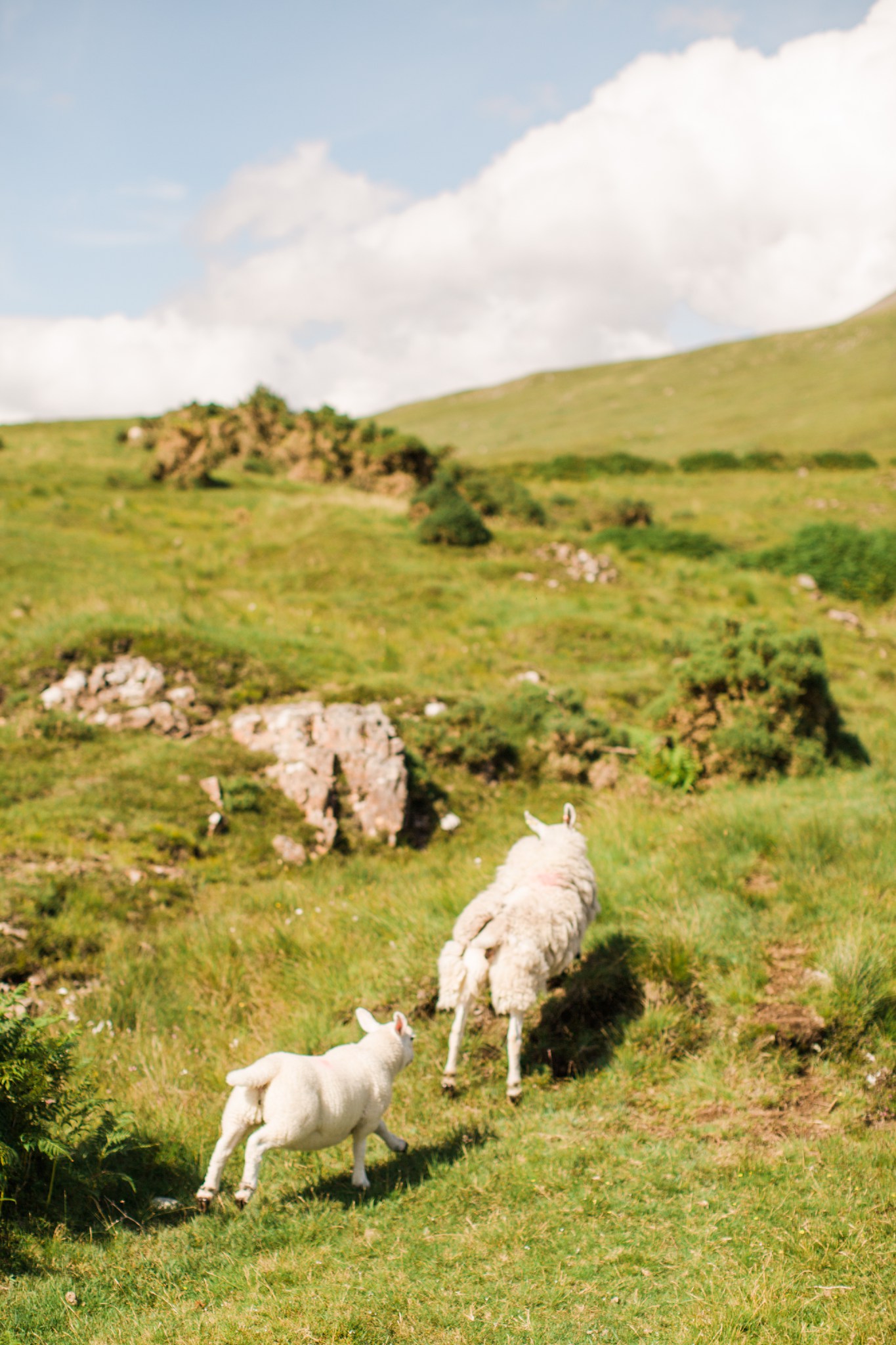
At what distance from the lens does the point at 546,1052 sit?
242 inches

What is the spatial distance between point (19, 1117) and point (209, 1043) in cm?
227

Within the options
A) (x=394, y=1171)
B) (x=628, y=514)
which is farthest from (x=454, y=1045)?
(x=628, y=514)

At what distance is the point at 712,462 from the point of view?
164 ft

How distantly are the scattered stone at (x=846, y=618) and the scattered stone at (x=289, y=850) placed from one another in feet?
53.7

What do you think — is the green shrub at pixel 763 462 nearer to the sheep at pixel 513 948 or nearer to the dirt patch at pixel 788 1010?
the dirt patch at pixel 788 1010

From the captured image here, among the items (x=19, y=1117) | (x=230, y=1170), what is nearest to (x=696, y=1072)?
(x=230, y=1170)

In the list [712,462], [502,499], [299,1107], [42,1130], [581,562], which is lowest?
[42,1130]

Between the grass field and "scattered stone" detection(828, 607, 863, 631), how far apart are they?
4.02 metres

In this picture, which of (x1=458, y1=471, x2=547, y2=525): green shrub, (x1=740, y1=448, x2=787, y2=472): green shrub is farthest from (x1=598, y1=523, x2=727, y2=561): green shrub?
(x1=740, y1=448, x2=787, y2=472): green shrub

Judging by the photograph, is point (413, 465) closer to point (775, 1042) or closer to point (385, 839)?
point (385, 839)

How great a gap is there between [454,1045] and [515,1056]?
0.40 m

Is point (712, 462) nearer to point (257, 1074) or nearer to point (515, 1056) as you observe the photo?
point (515, 1056)

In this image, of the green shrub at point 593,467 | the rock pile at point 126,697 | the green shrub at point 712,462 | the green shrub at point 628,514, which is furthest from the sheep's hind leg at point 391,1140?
the green shrub at point 712,462

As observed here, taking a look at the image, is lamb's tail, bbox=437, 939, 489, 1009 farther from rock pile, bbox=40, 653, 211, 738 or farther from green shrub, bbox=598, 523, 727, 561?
green shrub, bbox=598, 523, 727, 561
